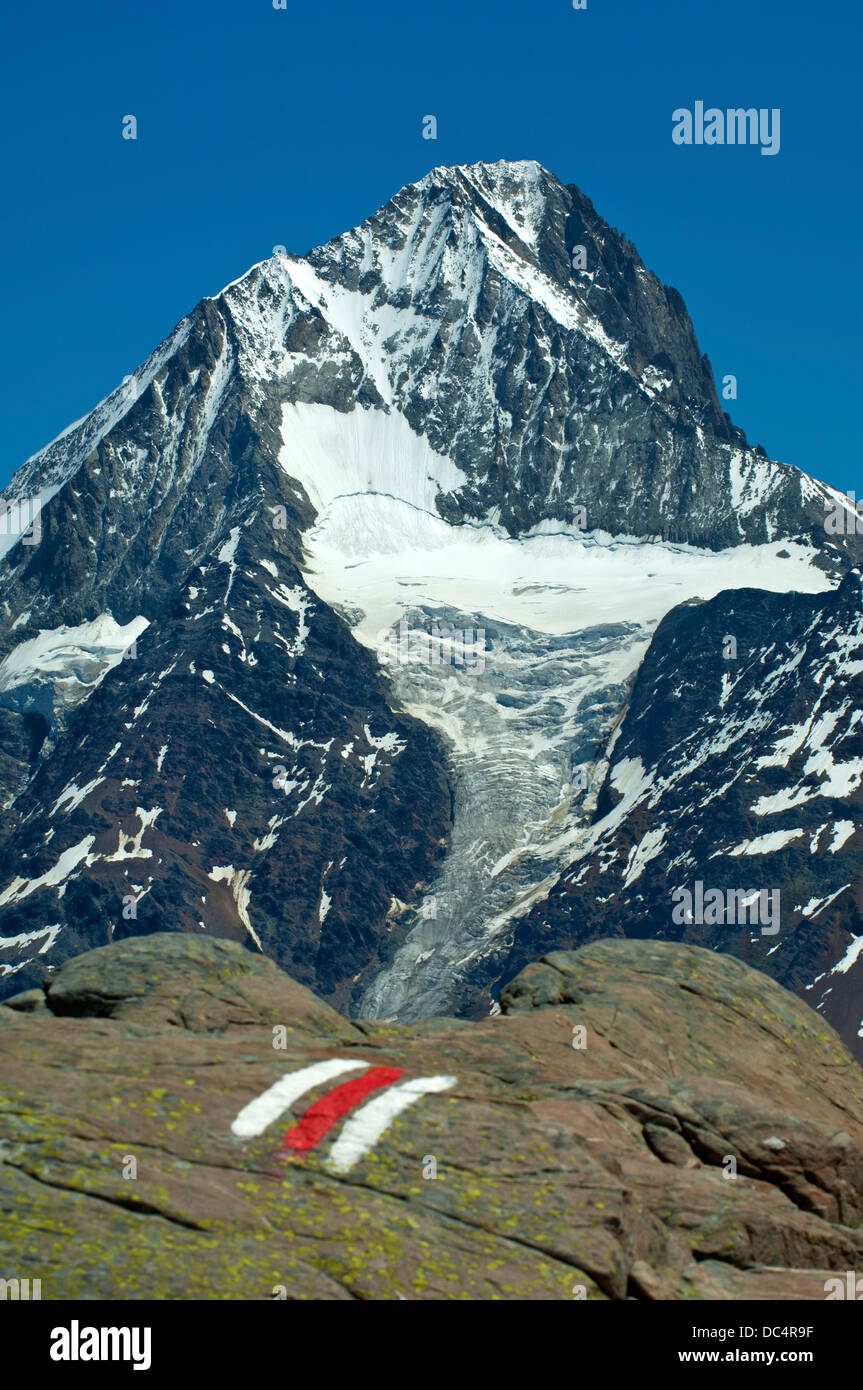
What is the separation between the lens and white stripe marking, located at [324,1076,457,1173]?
41.8 meters

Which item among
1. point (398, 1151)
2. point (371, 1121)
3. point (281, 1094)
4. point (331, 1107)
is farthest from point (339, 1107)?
point (398, 1151)

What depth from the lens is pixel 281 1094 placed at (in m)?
43.3

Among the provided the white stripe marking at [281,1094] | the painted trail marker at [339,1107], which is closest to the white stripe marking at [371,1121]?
the painted trail marker at [339,1107]

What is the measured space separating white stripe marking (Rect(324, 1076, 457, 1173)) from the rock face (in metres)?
0.06

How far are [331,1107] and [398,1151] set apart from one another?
1.96 meters

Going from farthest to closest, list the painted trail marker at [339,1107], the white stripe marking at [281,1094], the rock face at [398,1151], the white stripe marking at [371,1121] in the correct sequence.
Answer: the white stripe marking at [281,1094]
the painted trail marker at [339,1107]
the white stripe marking at [371,1121]
the rock face at [398,1151]

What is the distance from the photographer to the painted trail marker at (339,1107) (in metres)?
42.0

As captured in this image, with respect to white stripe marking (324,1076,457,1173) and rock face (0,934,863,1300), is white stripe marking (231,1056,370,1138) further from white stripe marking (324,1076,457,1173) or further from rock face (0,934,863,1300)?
white stripe marking (324,1076,457,1173)

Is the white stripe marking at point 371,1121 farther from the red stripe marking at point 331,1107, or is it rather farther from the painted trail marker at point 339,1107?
the red stripe marking at point 331,1107

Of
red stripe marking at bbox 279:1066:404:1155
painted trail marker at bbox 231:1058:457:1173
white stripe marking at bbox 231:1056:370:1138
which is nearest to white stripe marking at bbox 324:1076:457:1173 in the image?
painted trail marker at bbox 231:1058:457:1173

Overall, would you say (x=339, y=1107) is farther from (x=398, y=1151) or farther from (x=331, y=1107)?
(x=398, y=1151)
